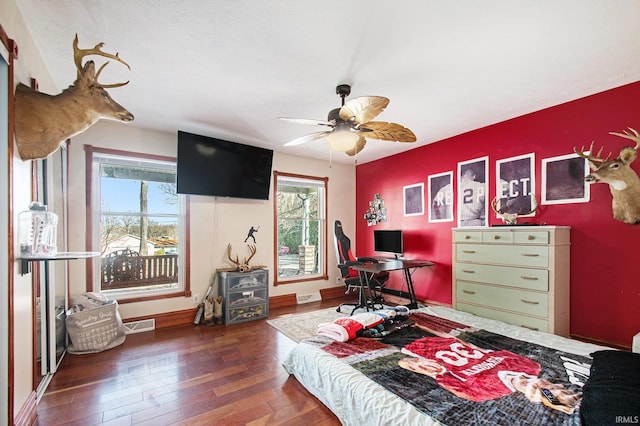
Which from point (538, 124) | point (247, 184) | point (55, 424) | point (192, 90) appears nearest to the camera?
point (55, 424)

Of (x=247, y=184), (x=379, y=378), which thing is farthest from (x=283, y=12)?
(x=247, y=184)

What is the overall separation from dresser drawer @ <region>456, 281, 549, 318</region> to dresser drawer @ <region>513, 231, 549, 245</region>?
0.51 m

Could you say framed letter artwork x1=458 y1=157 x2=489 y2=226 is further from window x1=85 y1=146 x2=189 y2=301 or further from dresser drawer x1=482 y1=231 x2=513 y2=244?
window x1=85 y1=146 x2=189 y2=301

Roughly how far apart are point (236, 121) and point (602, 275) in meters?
4.21

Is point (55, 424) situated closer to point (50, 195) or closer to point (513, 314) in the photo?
point (50, 195)

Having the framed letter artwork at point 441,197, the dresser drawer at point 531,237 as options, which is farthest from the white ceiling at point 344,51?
the dresser drawer at point 531,237

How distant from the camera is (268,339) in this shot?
10.7 ft

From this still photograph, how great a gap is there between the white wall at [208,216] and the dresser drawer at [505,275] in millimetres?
2508

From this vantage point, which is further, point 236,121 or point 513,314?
point 236,121

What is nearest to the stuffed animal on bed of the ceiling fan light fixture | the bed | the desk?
the bed

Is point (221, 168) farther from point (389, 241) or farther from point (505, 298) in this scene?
point (505, 298)

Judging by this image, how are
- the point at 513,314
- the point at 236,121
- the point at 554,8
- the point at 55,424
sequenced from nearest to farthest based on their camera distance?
the point at 554,8 < the point at 55,424 < the point at 513,314 < the point at 236,121

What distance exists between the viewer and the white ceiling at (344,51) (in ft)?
5.61

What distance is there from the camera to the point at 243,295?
4012mm
